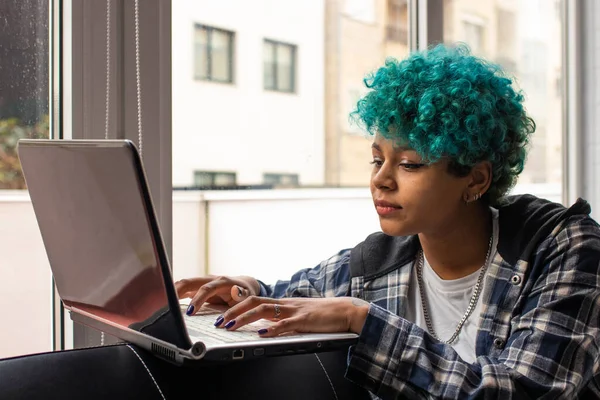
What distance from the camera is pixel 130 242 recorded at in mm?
931

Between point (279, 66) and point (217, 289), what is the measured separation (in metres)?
0.78

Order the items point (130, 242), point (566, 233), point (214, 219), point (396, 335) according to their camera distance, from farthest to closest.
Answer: point (214, 219), point (566, 233), point (396, 335), point (130, 242)

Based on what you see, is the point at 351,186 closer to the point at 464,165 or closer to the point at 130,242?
the point at 464,165

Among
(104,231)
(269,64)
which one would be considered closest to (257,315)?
(104,231)

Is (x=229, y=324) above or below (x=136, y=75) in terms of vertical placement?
below

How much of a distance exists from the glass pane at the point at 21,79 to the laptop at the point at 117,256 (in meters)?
0.25

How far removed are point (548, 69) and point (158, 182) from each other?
1673 millimetres

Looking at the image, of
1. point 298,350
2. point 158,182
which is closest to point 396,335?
point 298,350

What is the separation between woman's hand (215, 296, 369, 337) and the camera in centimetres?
106

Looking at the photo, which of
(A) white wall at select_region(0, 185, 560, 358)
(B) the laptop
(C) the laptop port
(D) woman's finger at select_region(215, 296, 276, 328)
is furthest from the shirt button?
(A) white wall at select_region(0, 185, 560, 358)

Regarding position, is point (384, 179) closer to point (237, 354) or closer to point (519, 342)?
point (519, 342)

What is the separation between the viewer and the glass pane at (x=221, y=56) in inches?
66.7

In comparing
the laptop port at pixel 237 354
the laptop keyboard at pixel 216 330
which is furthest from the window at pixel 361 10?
the laptop port at pixel 237 354

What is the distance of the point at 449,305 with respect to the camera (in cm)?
143
